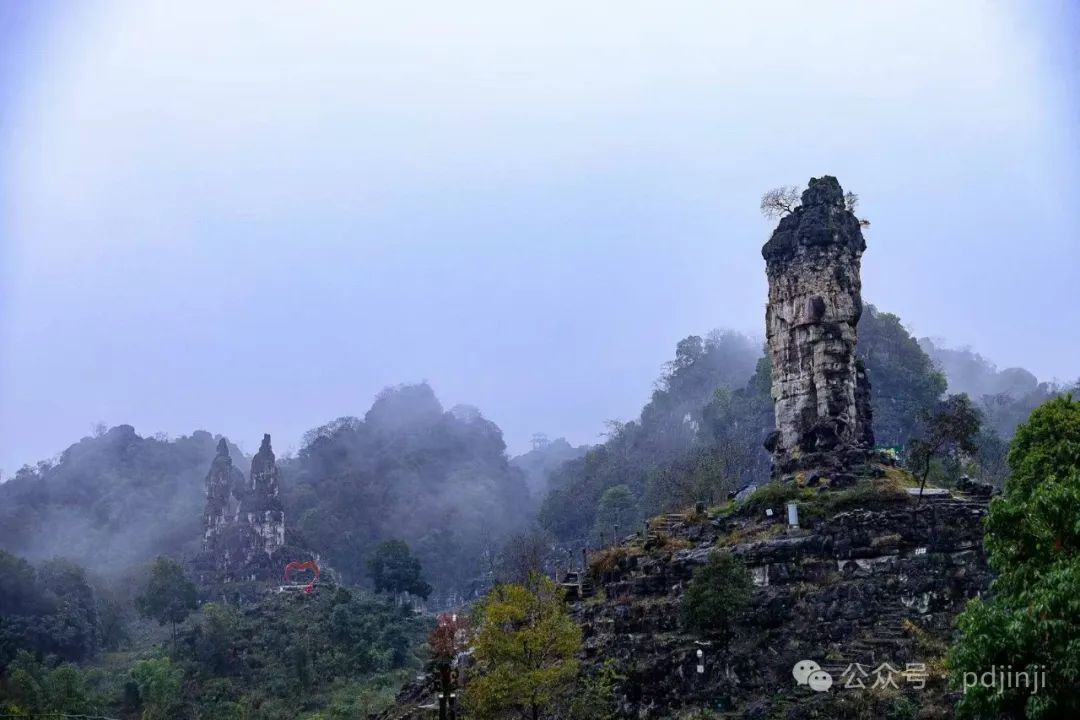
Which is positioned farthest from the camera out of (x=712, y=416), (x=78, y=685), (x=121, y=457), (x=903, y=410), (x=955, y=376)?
(x=955, y=376)

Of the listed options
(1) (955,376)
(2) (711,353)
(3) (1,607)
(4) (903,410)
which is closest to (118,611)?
(3) (1,607)

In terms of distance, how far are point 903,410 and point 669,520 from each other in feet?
132

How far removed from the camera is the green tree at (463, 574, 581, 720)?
23250 millimetres

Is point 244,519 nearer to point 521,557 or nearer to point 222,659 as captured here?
point 222,659

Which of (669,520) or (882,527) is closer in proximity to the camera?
(882,527)

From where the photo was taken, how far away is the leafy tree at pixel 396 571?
62.2 meters

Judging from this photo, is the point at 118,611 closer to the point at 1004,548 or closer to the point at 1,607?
Result: the point at 1,607

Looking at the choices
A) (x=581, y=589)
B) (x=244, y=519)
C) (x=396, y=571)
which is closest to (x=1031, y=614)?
(x=581, y=589)

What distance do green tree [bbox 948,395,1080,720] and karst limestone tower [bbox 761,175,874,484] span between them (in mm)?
21646

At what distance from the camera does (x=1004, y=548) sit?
15.6 meters

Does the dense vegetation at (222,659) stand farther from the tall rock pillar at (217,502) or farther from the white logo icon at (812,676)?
the white logo icon at (812,676)

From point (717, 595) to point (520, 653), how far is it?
656 cm

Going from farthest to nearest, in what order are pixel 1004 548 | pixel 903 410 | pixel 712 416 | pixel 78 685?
pixel 712 416 < pixel 903 410 < pixel 78 685 < pixel 1004 548

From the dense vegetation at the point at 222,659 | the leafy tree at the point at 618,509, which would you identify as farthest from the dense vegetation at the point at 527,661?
the leafy tree at the point at 618,509
